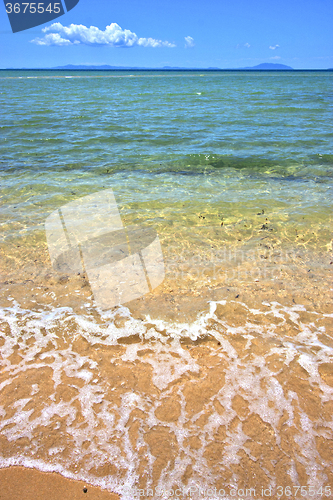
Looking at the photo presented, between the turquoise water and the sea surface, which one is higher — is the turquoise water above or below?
above

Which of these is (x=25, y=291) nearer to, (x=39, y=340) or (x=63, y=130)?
(x=39, y=340)

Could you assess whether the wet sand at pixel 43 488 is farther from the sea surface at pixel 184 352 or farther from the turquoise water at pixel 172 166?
the turquoise water at pixel 172 166

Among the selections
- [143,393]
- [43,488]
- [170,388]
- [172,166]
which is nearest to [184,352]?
[170,388]

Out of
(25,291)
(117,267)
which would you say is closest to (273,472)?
(117,267)

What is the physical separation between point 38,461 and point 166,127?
1399 cm

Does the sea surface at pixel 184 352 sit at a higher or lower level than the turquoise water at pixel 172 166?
lower

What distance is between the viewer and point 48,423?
2387 millimetres

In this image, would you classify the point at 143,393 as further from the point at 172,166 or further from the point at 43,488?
the point at 172,166

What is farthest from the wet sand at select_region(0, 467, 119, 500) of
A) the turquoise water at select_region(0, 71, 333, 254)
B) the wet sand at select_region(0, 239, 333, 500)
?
the turquoise water at select_region(0, 71, 333, 254)

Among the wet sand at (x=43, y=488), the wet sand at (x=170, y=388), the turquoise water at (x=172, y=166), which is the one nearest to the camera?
the wet sand at (x=43, y=488)

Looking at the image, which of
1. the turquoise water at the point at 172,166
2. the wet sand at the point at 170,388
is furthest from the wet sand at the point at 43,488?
the turquoise water at the point at 172,166

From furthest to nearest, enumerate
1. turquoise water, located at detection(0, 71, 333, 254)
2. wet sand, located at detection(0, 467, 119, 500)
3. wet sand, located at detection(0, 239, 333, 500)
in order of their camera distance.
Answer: turquoise water, located at detection(0, 71, 333, 254) → wet sand, located at detection(0, 239, 333, 500) → wet sand, located at detection(0, 467, 119, 500)

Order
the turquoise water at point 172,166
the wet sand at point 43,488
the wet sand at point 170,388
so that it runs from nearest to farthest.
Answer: the wet sand at point 43,488 < the wet sand at point 170,388 < the turquoise water at point 172,166

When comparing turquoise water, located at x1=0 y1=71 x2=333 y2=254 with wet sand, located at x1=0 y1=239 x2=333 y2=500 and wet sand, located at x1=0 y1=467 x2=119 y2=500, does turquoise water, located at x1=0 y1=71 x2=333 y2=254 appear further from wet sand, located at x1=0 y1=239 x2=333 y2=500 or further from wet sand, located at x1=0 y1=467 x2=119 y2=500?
wet sand, located at x1=0 y1=467 x2=119 y2=500
